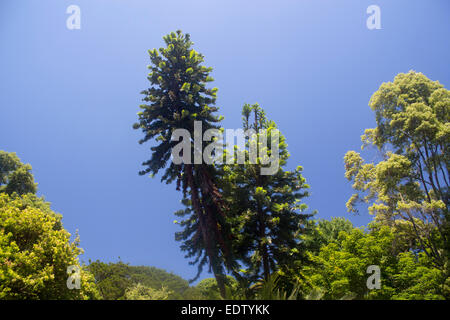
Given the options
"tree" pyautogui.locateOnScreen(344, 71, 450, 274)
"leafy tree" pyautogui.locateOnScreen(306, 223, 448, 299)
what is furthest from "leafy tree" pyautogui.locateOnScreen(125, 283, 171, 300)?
"tree" pyautogui.locateOnScreen(344, 71, 450, 274)

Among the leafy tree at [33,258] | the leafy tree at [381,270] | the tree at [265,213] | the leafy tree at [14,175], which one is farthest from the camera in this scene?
the leafy tree at [14,175]

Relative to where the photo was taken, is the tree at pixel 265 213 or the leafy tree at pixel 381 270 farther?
the tree at pixel 265 213

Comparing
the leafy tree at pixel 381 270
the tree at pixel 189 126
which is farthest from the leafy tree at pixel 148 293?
the leafy tree at pixel 381 270

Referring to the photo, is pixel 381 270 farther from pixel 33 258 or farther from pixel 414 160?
pixel 33 258

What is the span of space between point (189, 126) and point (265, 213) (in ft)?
22.2

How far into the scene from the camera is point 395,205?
13961mm

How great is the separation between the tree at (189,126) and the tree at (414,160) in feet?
34.8

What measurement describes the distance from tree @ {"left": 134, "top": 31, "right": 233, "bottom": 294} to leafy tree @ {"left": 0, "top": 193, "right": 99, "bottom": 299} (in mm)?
5956

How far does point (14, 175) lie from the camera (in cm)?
2212

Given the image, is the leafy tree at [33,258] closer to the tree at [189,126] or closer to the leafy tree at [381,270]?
the tree at [189,126]

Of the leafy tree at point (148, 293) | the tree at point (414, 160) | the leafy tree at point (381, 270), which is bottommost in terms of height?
the leafy tree at point (148, 293)

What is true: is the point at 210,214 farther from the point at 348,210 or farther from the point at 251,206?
the point at 348,210

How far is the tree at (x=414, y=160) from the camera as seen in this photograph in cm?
1248

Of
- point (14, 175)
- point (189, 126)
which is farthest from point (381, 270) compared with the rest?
point (14, 175)
